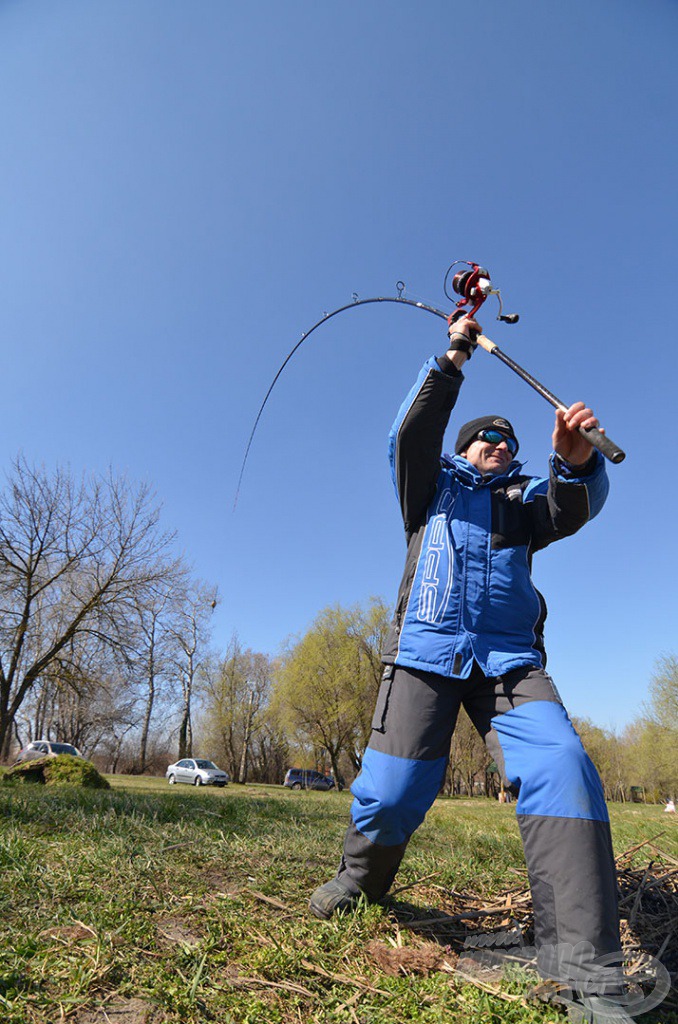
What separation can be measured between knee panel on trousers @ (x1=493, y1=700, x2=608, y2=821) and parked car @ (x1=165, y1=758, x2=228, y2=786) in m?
30.8

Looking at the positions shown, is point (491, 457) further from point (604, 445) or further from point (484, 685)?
point (484, 685)

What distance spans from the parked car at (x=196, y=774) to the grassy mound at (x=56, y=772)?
1951 cm

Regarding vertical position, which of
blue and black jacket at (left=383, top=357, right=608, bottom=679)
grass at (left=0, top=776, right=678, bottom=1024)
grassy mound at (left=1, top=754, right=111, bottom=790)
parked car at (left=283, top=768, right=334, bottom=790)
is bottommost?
parked car at (left=283, top=768, right=334, bottom=790)

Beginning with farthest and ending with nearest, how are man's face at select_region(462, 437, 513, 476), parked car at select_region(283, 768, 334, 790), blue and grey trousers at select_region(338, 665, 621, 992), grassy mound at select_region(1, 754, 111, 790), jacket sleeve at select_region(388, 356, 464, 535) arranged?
1. parked car at select_region(283, 768, 334, 790)
2. grassy mound at select_region(1, 754, 111, 790)
3. man's face at select_region(462, 437, 513, 476)
4. jacket sleeve at select_region(388, 356, 464, 535)
5. blue and grey trousers at select_region(338, 665, 621, 992)

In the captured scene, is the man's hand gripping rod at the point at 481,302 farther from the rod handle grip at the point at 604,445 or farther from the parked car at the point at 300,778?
the parked car at the point at 300,778

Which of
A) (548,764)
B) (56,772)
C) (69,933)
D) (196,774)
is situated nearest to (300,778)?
(196,774)

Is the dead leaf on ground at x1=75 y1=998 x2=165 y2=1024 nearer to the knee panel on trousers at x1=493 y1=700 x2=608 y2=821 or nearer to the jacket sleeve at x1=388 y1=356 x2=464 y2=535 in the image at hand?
the knee panel on trousers at x1=493 y1=700 x2=608 y2=821

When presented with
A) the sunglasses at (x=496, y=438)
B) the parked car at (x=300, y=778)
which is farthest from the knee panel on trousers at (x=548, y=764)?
the parked car at (x=300, y=778)

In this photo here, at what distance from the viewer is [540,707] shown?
2.18 m

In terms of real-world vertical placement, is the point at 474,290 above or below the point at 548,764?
above

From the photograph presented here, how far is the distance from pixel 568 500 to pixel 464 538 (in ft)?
1.65

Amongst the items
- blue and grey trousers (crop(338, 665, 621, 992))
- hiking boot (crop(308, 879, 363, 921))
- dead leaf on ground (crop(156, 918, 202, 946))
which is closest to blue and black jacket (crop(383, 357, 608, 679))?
blue and grey trousers (crop(338, 665, 621, 992))

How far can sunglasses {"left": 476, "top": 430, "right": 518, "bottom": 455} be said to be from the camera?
3.12 metres

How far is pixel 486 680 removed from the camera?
2395 mm
